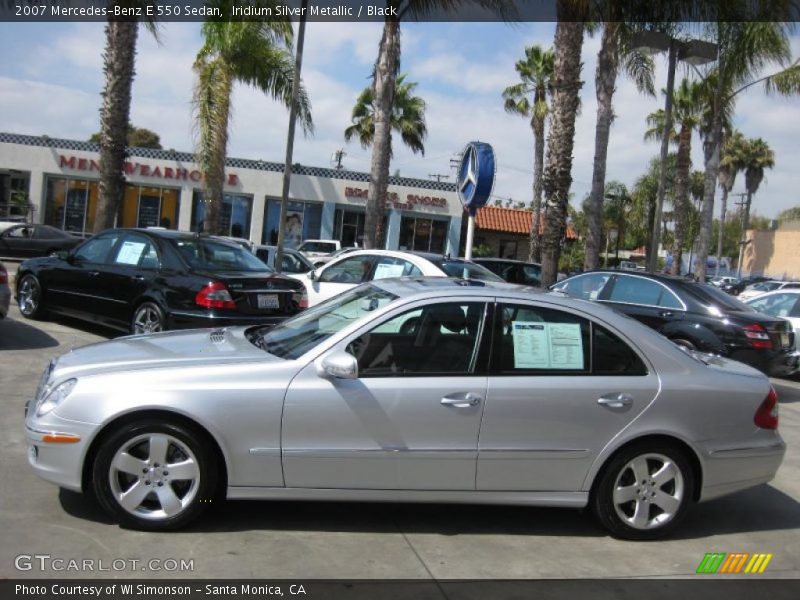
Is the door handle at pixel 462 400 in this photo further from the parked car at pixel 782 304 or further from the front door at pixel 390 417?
the parked car at pixel 782 304

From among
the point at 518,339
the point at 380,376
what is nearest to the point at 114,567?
the point at 380,376

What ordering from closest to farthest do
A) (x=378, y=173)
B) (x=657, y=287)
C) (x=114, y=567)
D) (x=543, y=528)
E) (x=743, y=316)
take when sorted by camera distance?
1. (x=114, y=567)
2. (x=543, y=528)
3. (x=743, y=316)
4. (x=657, y=287)
5. (x=378, y=173)

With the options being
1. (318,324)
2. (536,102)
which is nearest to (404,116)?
(536,102)

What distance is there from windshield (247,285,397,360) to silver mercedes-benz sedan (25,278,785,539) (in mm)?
24

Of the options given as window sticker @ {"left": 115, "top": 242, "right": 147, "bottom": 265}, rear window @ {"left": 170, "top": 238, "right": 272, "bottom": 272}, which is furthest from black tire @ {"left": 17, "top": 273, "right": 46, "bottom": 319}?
rear window @ {"left": 170, "top": 238, "right": 272, "bottom": 272}

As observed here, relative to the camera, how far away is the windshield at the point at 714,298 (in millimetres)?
9831

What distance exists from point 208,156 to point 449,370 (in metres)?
19.9

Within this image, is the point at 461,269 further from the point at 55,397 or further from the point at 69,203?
the point at 69,203

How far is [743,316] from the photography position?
9586 millimetres

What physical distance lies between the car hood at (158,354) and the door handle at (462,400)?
39.8 inches

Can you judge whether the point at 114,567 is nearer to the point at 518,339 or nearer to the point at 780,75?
the point at 518,339

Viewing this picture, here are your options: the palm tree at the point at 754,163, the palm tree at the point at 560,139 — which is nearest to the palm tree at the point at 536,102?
the palm tree at the point at 560,139

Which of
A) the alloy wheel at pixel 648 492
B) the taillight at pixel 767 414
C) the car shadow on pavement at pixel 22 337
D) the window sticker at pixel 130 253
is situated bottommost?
the car shadow on pavement at pixel 22 337

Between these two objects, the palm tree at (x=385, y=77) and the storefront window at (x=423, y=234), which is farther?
the storefront window at (x=423, y=234)
